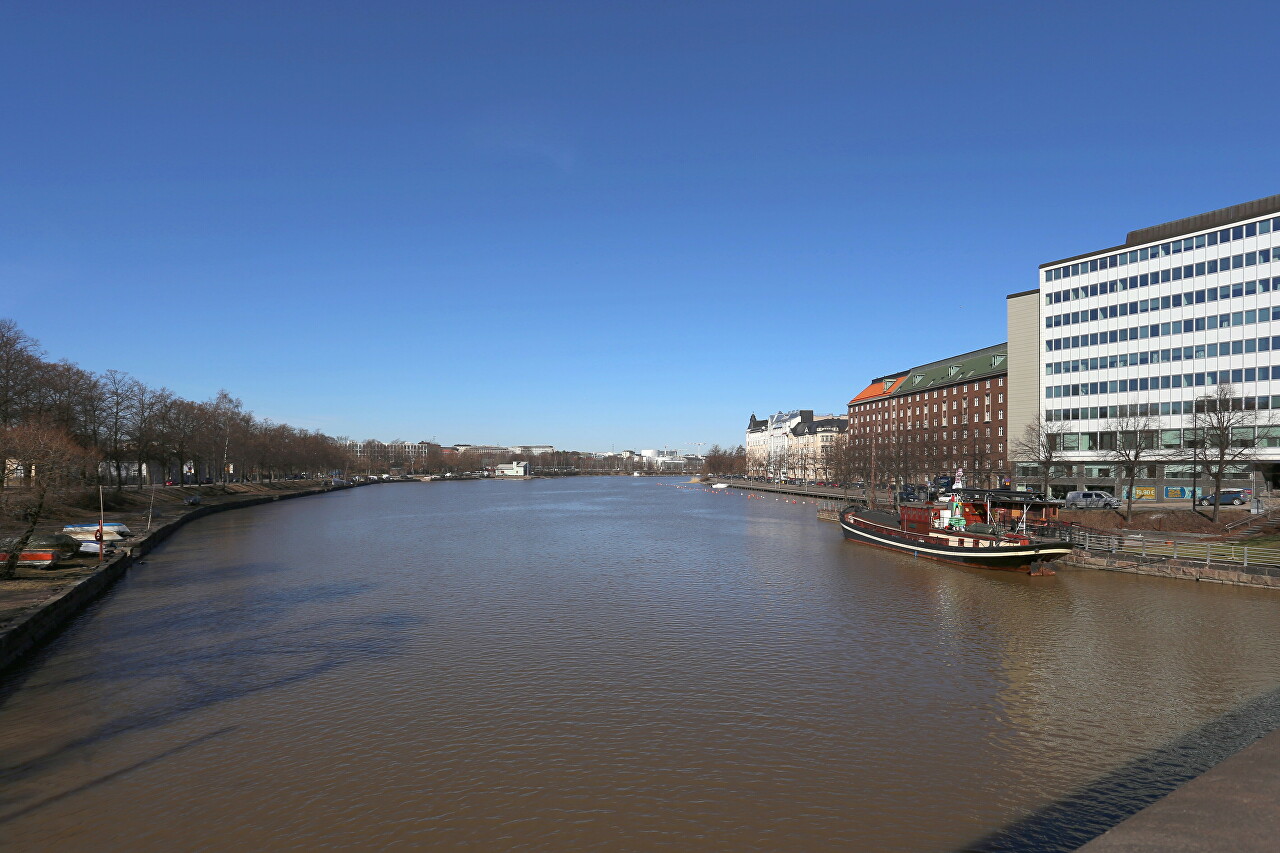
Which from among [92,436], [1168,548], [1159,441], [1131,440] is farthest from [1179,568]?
[92,436]

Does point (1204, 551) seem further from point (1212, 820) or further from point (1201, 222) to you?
point (1201, 222)

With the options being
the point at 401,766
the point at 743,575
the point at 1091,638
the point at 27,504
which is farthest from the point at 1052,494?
the point at 27,504

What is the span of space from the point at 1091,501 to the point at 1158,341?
21375 millimetres

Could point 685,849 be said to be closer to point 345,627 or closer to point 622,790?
point 622,790

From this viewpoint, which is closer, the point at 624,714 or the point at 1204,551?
the point at 624,714

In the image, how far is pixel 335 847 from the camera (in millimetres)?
11094

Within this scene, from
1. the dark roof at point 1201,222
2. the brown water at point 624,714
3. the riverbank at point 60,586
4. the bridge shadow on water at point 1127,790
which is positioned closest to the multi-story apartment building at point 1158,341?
the dark roof at point 1201,222

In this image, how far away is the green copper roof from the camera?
111 meters

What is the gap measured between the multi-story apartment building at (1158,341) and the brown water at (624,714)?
138 feet

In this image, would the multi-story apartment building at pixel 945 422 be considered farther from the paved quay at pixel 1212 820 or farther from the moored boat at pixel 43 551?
the paved quay at pixel 1212 820

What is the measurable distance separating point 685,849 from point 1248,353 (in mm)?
73342

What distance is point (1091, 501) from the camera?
5725 centimetres

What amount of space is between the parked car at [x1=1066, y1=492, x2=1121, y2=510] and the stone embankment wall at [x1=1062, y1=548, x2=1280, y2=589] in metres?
20.7

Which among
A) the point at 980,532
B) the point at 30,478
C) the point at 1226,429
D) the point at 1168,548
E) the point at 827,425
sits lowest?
the point at 1168,548
